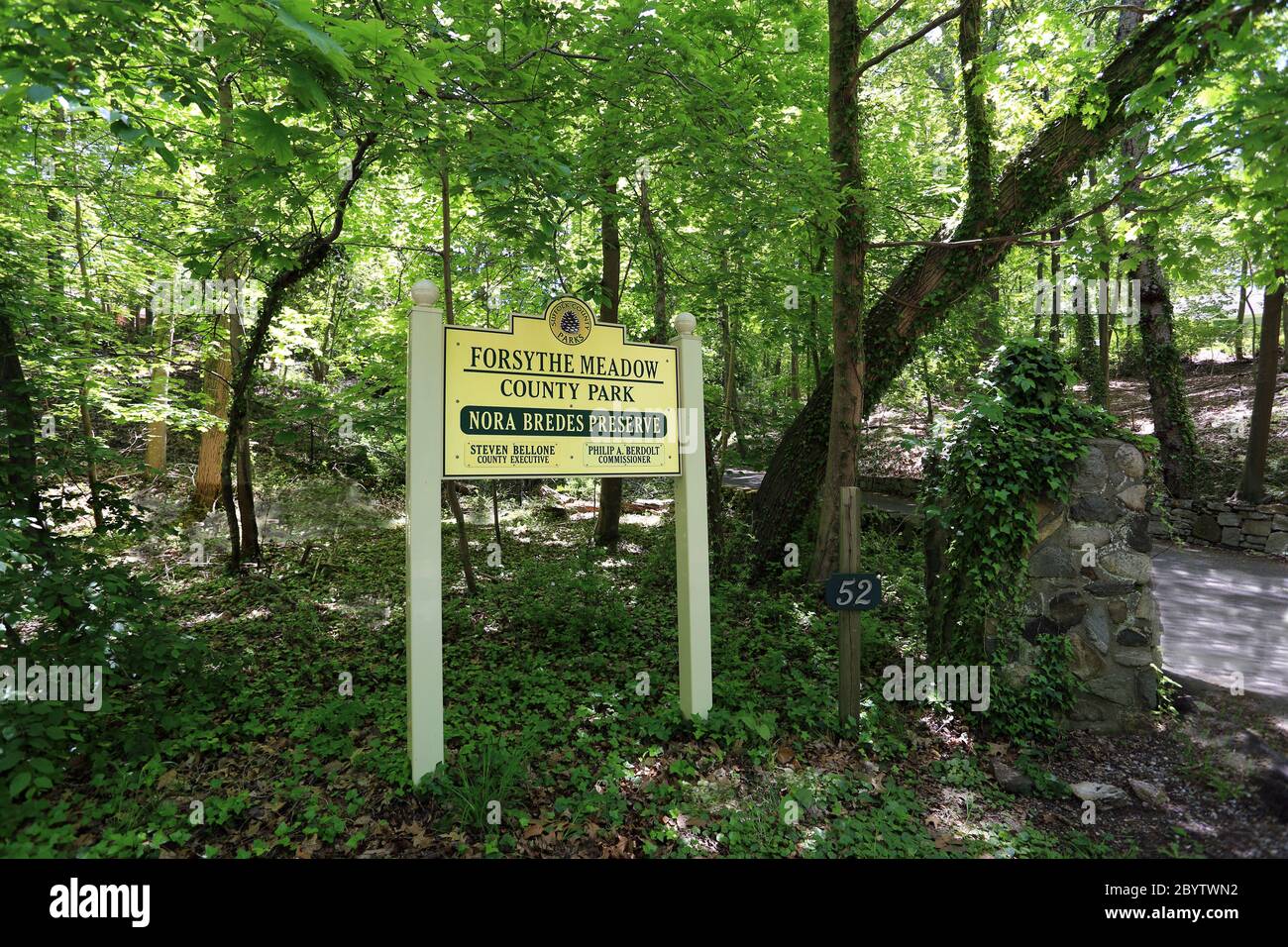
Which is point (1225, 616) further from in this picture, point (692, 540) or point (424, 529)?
point (424, 529)

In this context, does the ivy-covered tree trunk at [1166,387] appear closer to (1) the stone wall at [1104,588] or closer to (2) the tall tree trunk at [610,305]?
(1) the stone wall at [1104,588]

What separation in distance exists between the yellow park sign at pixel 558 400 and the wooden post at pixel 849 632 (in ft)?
4.31

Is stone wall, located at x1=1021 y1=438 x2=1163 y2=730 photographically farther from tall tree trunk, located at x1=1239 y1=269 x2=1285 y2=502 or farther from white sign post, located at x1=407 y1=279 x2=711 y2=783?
tall tree trunk, located at x1=1239 y1=269 x2=1285 y2=502

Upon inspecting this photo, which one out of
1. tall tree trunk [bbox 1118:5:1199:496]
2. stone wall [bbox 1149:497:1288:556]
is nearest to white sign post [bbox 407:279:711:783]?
stone wall [bbox 1149:497:1288:556]

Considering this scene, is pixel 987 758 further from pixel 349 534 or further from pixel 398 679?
pixel 349 534

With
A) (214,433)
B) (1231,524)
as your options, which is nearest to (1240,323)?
(1231,524)

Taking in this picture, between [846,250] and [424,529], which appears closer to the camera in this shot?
[424,529]

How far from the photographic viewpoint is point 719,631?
5883 millimetres

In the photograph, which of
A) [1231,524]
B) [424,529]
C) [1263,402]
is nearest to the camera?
[424,529]

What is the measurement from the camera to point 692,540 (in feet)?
14.3

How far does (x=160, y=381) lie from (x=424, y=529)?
766 cm

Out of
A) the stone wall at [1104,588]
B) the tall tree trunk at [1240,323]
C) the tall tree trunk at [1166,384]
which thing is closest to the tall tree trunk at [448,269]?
the stone wall at [1104,588]

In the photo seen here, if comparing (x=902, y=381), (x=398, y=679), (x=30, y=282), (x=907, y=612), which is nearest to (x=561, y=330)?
(x=398, y=679)

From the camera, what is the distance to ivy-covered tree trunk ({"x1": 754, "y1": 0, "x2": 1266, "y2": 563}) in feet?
18.0
